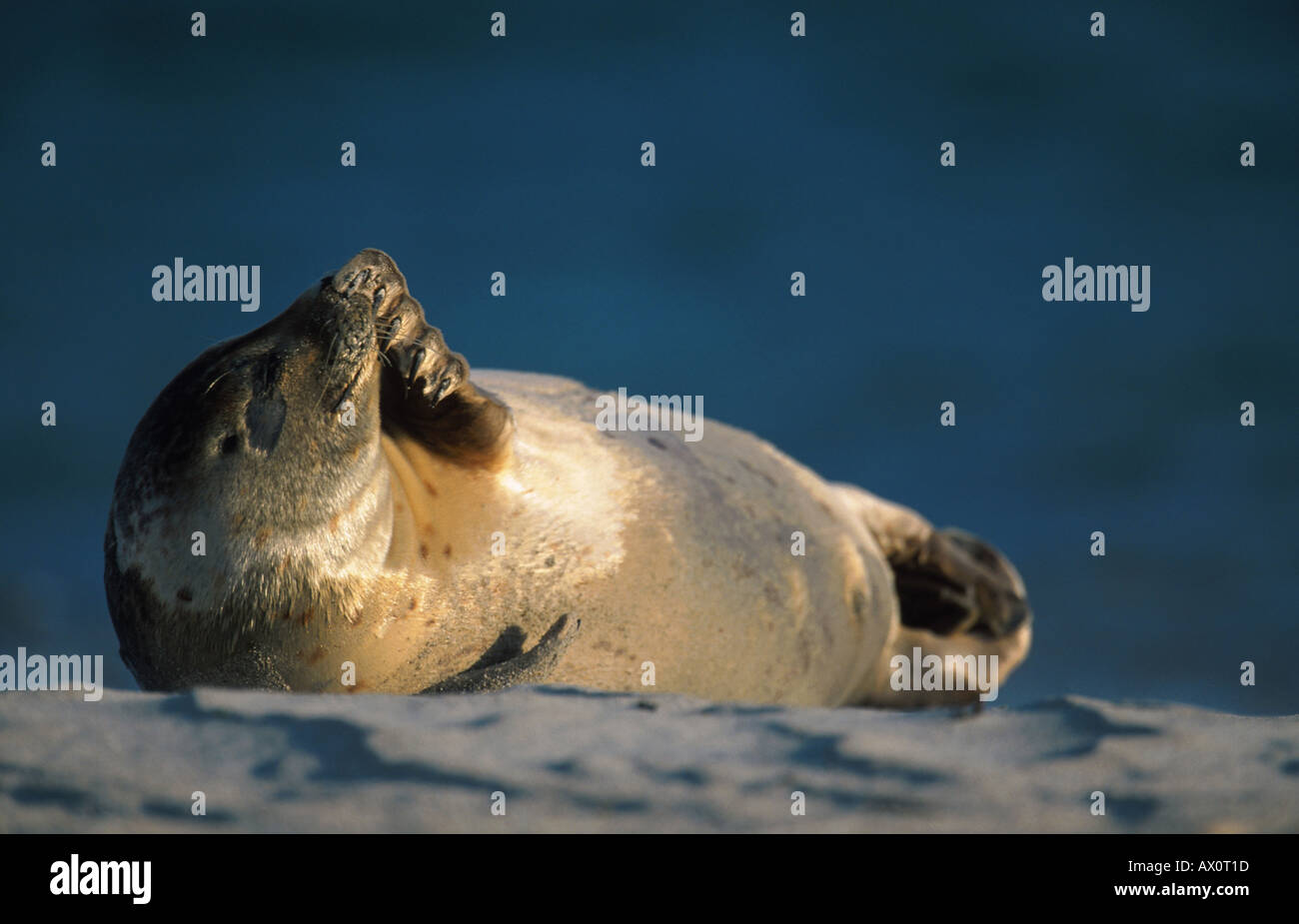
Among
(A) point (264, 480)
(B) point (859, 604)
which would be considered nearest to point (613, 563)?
(A) point (264, 480)

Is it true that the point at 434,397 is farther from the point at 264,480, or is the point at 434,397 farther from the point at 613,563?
the point at 613,563

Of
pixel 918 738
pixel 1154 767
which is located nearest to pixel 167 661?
pixel 918 738

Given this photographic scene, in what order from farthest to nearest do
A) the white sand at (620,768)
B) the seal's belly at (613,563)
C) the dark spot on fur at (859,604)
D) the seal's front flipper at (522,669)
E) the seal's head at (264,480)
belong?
1. the dark spot on fur at (859,604)
2. the seal's belly at (613,563)
3. the seal's front flipper at (522,669)
4. the seal's head at (264,480)
5. the white sand at (620,768)

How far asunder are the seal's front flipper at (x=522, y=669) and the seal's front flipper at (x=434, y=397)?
0.53 m

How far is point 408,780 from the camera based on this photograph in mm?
2064

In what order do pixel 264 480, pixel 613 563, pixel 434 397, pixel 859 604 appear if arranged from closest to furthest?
pixel 264 480 < pixel 434 397 < pixel 613 563 < pixel 859 604

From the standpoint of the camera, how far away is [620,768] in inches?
82.8

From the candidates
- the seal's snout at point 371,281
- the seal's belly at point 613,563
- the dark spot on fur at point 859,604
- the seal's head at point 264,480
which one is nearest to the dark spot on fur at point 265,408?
the seal's head at point 264,480

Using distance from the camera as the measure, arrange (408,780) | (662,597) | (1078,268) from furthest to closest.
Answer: (1078,268) → (662,597) → (408,780)

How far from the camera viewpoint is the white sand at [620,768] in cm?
195

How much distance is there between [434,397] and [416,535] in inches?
15.0

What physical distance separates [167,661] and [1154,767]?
2.32m

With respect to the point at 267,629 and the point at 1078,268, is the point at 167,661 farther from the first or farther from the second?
the point at 1078,268

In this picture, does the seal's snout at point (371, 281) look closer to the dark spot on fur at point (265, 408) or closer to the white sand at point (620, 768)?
the dark spot on fur at point (265, 408)
